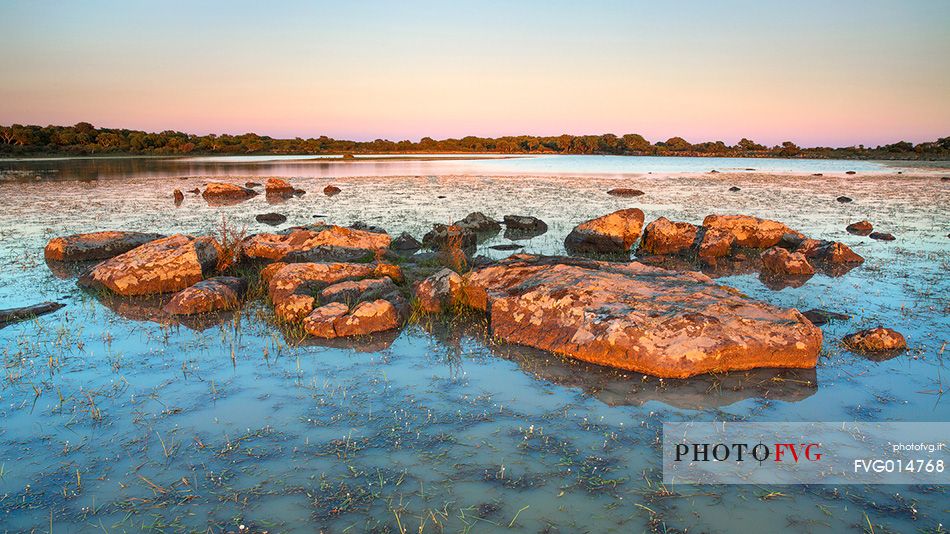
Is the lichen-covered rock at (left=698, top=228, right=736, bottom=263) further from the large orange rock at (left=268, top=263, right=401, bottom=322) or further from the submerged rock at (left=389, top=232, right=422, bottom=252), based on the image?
the large orange rock at (left=268, top=263, right=401, bottom=322)

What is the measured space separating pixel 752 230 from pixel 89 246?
18616 millimetres

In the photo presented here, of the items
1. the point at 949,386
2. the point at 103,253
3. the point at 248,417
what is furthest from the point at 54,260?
the point at 949,386

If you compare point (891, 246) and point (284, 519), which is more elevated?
point (891, 246)

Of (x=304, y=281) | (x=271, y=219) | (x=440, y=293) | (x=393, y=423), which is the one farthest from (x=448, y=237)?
(x=393, y=423)

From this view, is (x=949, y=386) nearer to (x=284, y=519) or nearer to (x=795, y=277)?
(x=795, y=277)

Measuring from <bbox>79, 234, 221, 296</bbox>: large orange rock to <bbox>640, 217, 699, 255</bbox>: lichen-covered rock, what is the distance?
461 inches

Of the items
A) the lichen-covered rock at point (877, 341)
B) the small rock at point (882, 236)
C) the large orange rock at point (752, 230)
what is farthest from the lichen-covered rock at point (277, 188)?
the lichen-covered rock at point (877, 341)

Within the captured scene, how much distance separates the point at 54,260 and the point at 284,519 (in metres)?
13.6

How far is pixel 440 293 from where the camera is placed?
31.5 ft

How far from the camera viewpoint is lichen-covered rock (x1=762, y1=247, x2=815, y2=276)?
12469 millimetres

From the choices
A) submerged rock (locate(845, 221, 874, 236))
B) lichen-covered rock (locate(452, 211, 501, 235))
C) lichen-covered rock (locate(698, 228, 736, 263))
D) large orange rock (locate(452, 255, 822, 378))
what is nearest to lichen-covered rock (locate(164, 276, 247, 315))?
large orange rock (locate(452, 255, 822, 378))

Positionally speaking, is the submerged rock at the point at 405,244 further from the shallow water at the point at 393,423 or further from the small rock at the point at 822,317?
the small rock at the point at 822,317

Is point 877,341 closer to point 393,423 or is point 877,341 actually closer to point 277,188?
point 393,423

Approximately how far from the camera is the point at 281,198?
Answer: 100ft
